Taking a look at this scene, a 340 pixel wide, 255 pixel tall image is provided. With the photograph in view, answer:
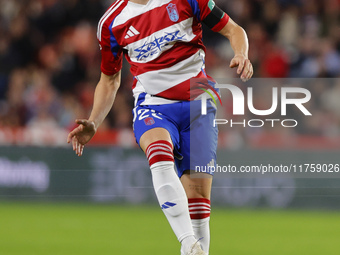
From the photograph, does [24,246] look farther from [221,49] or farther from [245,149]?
[221,49]

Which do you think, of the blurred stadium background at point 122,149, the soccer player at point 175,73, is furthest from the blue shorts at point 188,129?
the blurred stadium background at point 122,149

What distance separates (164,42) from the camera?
16.1 ft

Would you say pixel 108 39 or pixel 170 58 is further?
pixel 108 39

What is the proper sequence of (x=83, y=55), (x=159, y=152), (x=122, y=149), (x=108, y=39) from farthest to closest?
(x=83, y=55), (x=122, y=149), (x=108, y=39), (x=159, y=152)

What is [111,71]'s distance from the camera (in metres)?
5.42

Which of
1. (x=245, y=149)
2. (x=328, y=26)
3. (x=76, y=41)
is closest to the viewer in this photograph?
(x=245, y=149)

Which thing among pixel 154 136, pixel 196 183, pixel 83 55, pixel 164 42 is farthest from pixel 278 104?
pixel 154 136

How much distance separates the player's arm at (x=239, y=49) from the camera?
438 cm

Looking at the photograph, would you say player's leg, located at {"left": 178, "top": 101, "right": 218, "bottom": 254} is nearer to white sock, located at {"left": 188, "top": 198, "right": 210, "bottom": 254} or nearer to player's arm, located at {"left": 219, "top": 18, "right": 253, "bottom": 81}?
white sock, located at {"left": 188, "top": 198, "right": 210, "bottom": 254}

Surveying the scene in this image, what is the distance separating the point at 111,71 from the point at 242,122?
5940mm

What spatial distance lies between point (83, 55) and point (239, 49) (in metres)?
8.51

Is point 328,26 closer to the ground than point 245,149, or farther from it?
farther from it

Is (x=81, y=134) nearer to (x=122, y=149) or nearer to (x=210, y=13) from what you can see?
(x=210, y=13)

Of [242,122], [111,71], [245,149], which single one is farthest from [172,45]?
[242,122]
